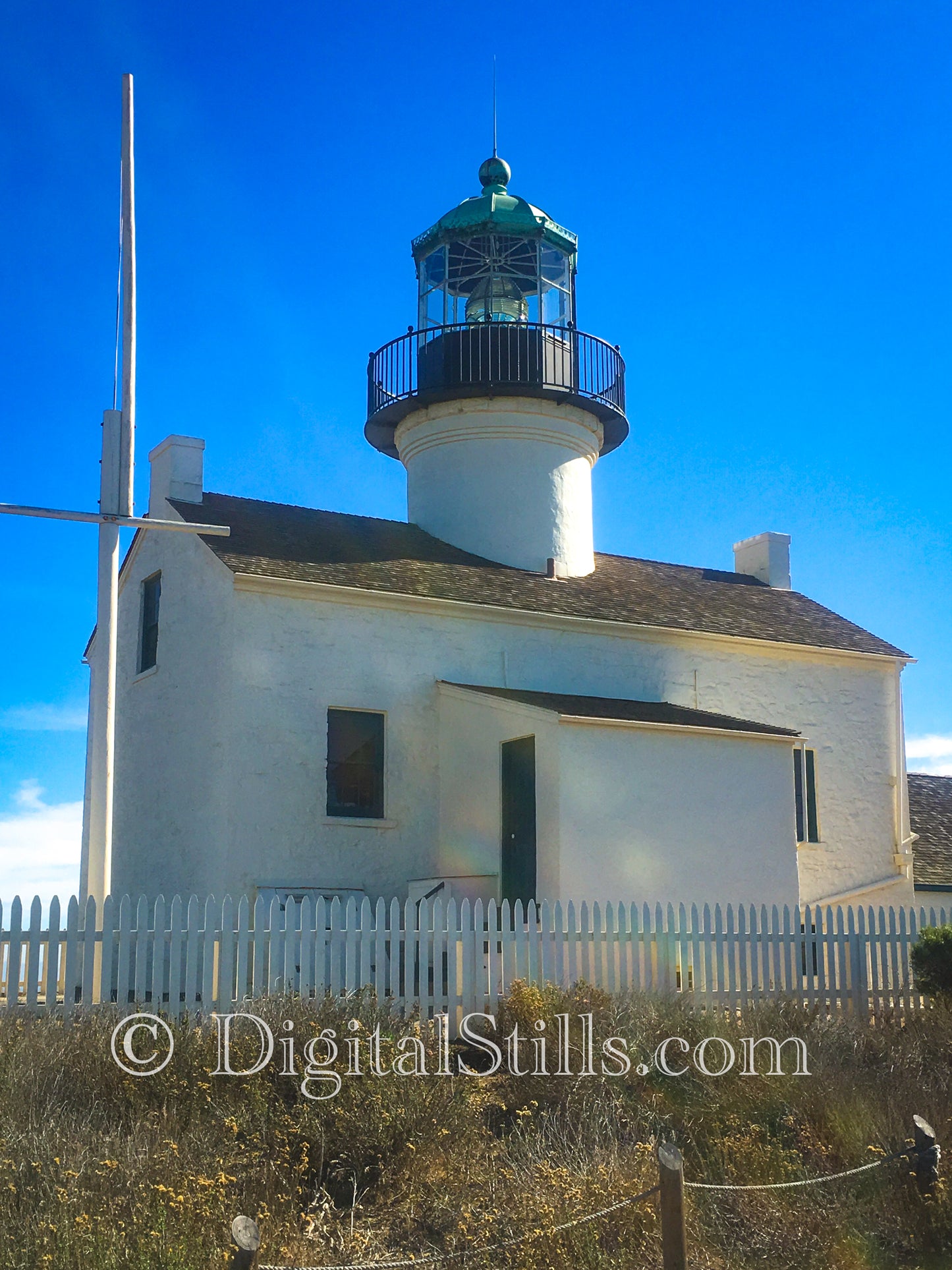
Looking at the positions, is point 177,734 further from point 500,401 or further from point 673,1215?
point 673,1215

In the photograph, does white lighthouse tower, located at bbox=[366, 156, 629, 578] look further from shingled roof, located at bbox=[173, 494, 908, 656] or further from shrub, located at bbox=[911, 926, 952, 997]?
shrub, located at bbox=[911, 926, 952, 997]

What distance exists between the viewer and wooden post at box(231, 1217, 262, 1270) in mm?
5082

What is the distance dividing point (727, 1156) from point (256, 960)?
4.80 metres

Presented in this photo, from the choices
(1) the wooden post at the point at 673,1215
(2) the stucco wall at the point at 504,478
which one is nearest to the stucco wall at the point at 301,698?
(2) the stucco wall at the point at 504,478

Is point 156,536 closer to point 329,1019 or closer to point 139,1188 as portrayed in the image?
point 329,1019

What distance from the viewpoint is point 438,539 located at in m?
21.5

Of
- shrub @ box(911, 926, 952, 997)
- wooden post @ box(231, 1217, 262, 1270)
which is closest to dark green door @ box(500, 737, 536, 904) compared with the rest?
shrub @ box(911, 926, 952, 997)

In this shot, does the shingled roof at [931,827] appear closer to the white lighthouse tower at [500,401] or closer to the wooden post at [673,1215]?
the white lighthouse tower at [500,401]

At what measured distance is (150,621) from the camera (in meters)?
19.1

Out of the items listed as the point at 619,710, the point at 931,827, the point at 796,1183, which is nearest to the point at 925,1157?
the point at 796,1183

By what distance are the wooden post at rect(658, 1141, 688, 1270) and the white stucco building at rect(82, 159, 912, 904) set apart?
771 centimetres

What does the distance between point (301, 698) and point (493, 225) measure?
10005 mm

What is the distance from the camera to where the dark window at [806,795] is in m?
20.5

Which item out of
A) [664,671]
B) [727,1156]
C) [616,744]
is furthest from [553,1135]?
[664,671]
